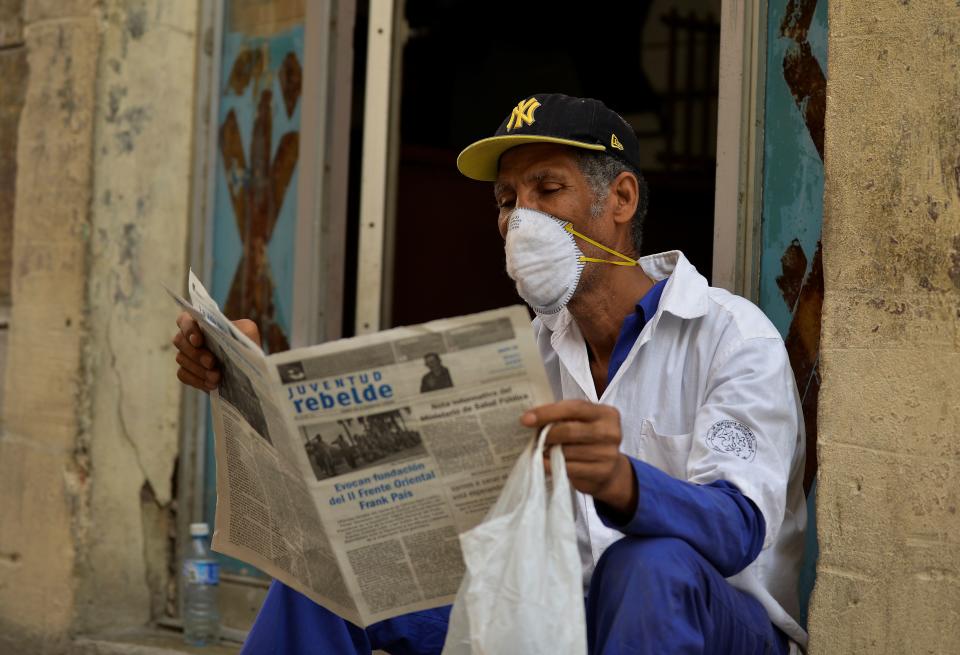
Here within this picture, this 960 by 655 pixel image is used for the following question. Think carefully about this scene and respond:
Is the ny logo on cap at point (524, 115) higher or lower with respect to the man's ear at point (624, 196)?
higher

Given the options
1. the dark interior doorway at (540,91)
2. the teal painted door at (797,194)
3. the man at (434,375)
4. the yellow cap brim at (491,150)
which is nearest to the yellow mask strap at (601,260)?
the yellow cap brim at (491,150)

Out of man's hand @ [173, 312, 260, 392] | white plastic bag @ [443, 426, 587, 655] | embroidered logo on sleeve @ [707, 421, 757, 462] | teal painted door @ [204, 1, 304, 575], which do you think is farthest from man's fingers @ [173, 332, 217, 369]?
teal painted door @ [204, 1, 304, 575]

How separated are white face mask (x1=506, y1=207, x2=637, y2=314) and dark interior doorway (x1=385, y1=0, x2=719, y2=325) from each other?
2.87 m

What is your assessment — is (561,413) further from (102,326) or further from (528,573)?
(102,326)

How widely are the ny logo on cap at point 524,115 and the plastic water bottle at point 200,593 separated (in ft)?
5.94

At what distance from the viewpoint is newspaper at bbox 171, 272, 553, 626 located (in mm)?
1881

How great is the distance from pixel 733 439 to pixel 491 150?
825 millimetres

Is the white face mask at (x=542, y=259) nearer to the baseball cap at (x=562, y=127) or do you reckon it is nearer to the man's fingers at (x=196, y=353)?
→ the baseball cap at (x=562, y=127)

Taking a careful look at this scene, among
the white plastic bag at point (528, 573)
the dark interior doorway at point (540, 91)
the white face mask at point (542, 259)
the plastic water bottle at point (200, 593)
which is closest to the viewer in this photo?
the white plastic bag at point (528, 573)

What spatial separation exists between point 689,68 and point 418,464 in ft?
20.4

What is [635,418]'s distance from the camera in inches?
96.4

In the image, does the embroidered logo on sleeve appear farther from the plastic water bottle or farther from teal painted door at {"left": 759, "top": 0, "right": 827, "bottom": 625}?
the plastic water bottle

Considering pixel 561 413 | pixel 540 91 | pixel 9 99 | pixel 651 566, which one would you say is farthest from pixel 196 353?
pixel 540 91

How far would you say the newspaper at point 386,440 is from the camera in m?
1.88
